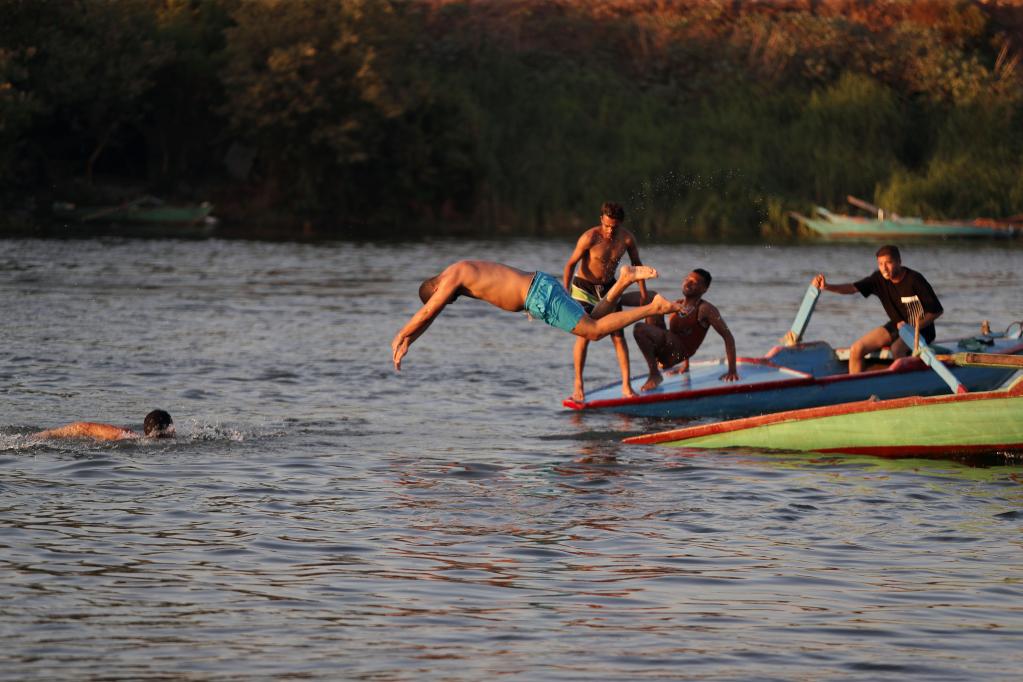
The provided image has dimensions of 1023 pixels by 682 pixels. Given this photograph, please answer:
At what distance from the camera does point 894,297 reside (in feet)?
52.9

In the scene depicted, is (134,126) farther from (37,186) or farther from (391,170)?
(391,170)

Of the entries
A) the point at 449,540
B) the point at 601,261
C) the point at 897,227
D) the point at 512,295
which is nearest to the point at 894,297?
the point at 601,261

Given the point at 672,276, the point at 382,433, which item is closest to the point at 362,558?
the point at 382,433

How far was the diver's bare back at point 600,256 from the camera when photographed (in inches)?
647

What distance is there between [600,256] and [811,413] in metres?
3.03

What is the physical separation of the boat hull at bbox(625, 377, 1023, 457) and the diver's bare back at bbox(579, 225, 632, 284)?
2445mm

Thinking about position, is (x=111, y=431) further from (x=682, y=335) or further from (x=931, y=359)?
(x=931, y=359)

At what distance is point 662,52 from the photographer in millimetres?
73750

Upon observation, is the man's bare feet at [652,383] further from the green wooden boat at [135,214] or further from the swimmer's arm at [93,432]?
the green wooden boat at [135,214]

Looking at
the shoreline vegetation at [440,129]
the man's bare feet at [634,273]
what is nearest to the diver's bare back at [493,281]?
the man's bare feet at [634,273]

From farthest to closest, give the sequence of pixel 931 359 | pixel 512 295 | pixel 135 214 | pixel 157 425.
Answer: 1. pixel 135 214
2. pixel 157 425
3. pixel 931 359
4. pixel 512 295

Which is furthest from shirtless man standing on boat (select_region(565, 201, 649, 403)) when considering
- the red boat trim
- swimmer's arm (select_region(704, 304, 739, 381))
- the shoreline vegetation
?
the shoreline vegetation

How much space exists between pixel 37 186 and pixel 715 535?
52.7 meters

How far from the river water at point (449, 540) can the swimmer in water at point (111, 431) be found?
0.16 metres
